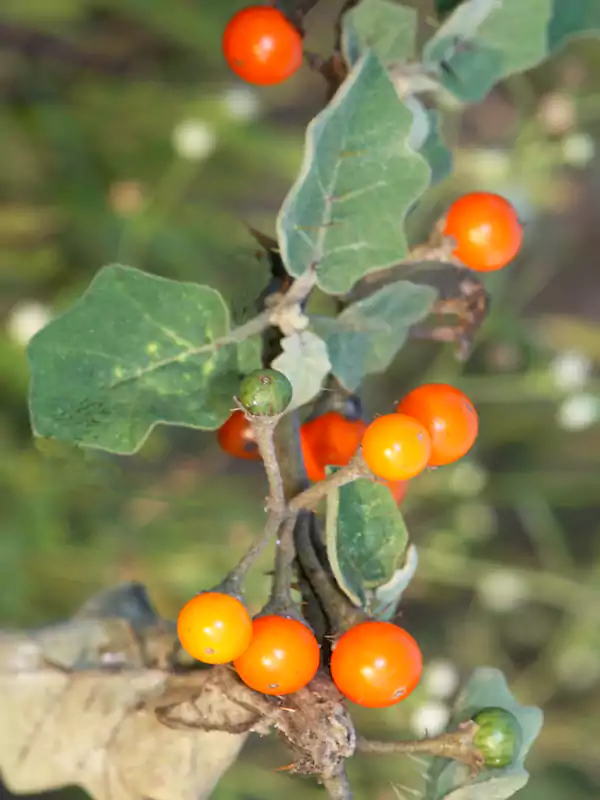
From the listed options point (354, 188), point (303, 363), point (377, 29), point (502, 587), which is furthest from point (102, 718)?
point (502, 587)

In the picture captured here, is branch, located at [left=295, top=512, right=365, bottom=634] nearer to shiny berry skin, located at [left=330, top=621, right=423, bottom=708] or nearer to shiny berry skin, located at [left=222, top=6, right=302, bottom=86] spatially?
shiny berry skin, located at [left=330, top=621, right=423, bottom=708]

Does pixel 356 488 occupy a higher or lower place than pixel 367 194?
lower

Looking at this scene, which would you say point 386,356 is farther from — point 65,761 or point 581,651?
point 581,651

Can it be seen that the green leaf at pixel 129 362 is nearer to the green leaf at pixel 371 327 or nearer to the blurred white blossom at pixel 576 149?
the green leaf at pixel 371 327

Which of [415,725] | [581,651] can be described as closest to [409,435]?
[415,725]

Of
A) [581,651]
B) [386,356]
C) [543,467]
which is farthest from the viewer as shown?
[543,467]

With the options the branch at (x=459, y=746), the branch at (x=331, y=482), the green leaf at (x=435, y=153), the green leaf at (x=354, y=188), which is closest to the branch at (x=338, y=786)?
the branch at (x=459, y=746)
